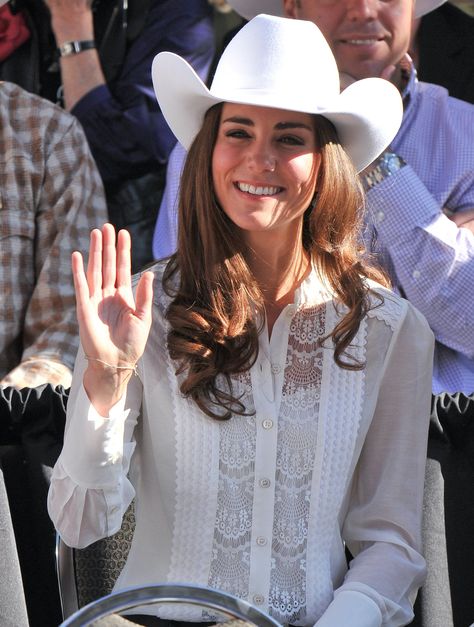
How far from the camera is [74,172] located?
11.1 ft

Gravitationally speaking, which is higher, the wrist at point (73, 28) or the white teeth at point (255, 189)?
the white teeth at point (255, 189)

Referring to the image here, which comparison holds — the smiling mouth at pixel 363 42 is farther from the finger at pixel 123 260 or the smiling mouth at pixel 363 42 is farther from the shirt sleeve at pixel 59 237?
the finger at pixel 123 260

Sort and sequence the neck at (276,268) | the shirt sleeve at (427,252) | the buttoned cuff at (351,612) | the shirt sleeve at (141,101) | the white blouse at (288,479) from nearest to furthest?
the buttoned cuff at (351,612), the white blouse at (288,479), the neck at (276,268), the shirt sleeve at (427,252), the shirt sleeve at (141,101)

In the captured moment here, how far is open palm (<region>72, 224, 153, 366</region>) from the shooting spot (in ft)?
6.53

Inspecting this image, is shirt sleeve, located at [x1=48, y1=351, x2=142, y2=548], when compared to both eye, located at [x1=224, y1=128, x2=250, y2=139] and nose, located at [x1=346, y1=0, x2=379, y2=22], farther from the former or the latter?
nose, located at [x1=346, y1=0, x2=379, y2=22]

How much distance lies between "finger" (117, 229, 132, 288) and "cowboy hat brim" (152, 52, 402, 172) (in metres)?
0.40

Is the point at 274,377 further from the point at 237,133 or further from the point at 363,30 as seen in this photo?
the point at 363,30

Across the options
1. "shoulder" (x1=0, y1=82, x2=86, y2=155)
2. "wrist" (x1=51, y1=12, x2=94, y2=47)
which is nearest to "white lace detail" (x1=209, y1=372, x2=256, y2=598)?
"shoulder" (x1=0, y1=82, x2=86, y2=155)

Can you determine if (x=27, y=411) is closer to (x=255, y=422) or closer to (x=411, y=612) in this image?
(x=255, y=422)

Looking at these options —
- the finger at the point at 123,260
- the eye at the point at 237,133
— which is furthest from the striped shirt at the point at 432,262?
the finger at the point at 123,260

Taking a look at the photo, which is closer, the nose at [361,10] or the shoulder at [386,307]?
the shoulder at [386,307]

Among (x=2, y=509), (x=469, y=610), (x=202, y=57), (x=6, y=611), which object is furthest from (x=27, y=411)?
(x=202, y=57)

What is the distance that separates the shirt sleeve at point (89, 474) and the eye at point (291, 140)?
1.96 feet

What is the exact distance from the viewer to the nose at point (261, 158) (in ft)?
7.39
